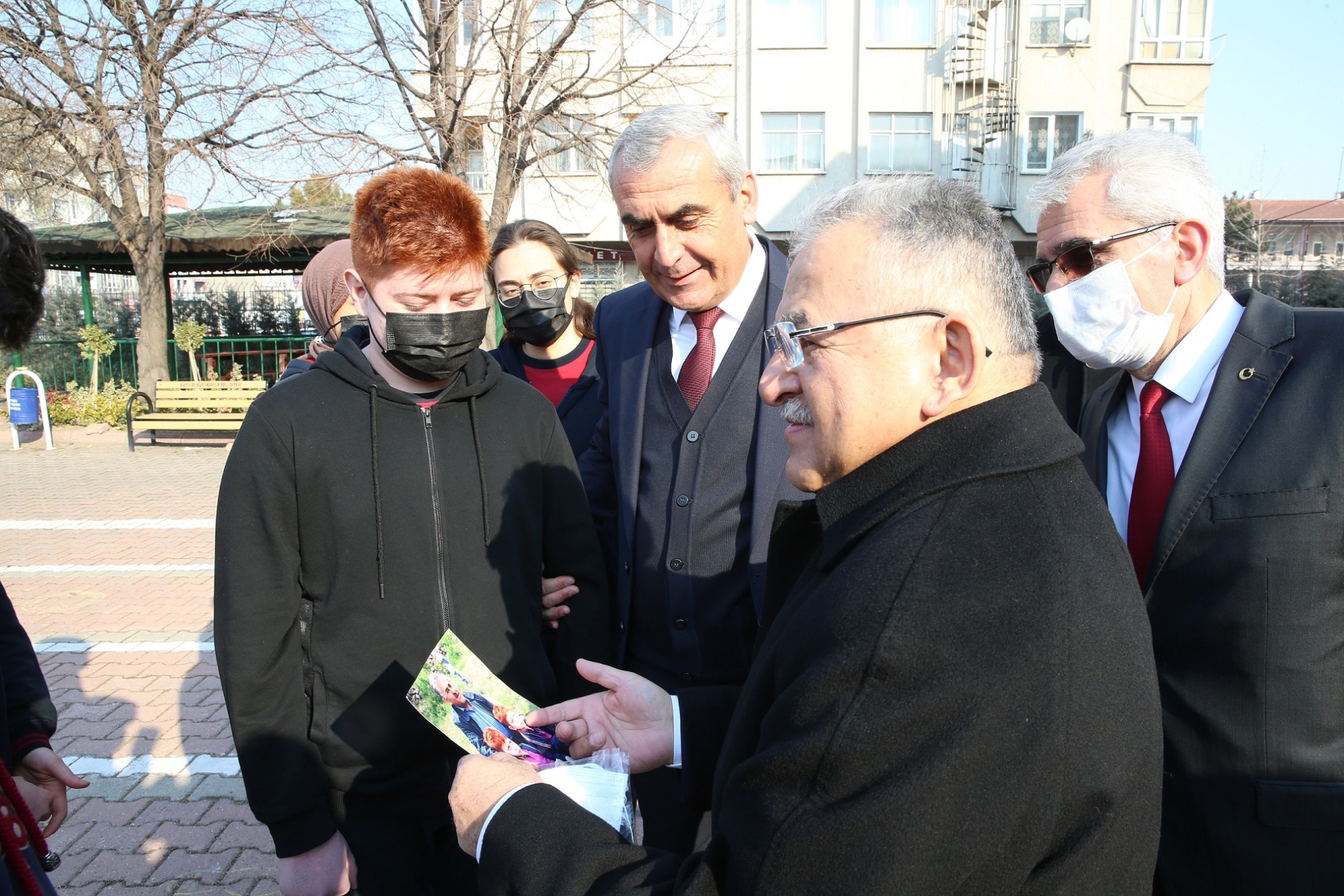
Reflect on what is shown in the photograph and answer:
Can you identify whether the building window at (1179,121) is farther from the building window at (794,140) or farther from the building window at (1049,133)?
the building window at (794,140)

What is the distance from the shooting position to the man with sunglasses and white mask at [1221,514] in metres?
1.82

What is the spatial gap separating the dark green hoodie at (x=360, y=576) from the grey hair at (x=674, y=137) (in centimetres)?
73

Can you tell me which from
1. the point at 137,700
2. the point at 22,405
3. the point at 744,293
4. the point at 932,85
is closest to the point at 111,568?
the point at 137,700

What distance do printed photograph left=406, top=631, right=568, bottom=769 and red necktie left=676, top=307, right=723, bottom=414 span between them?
0.97m

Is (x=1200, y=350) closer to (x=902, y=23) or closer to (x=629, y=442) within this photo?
(x=629, y=442)

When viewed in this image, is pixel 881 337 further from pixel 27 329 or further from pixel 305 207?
pixel 305 207

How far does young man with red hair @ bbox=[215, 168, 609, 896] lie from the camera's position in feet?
6.88

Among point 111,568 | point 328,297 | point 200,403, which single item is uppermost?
point 328,297

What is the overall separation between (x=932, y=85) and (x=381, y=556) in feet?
84.7

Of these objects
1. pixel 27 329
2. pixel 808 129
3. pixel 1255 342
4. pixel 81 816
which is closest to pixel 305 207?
pixel 808 129

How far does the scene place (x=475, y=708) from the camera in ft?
6.17

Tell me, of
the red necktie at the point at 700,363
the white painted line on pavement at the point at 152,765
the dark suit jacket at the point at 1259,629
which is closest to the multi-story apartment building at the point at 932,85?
Result: the white painted line on pavement at the point at 152,765

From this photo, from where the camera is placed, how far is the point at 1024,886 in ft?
3.72

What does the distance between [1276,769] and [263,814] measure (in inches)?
84.4
